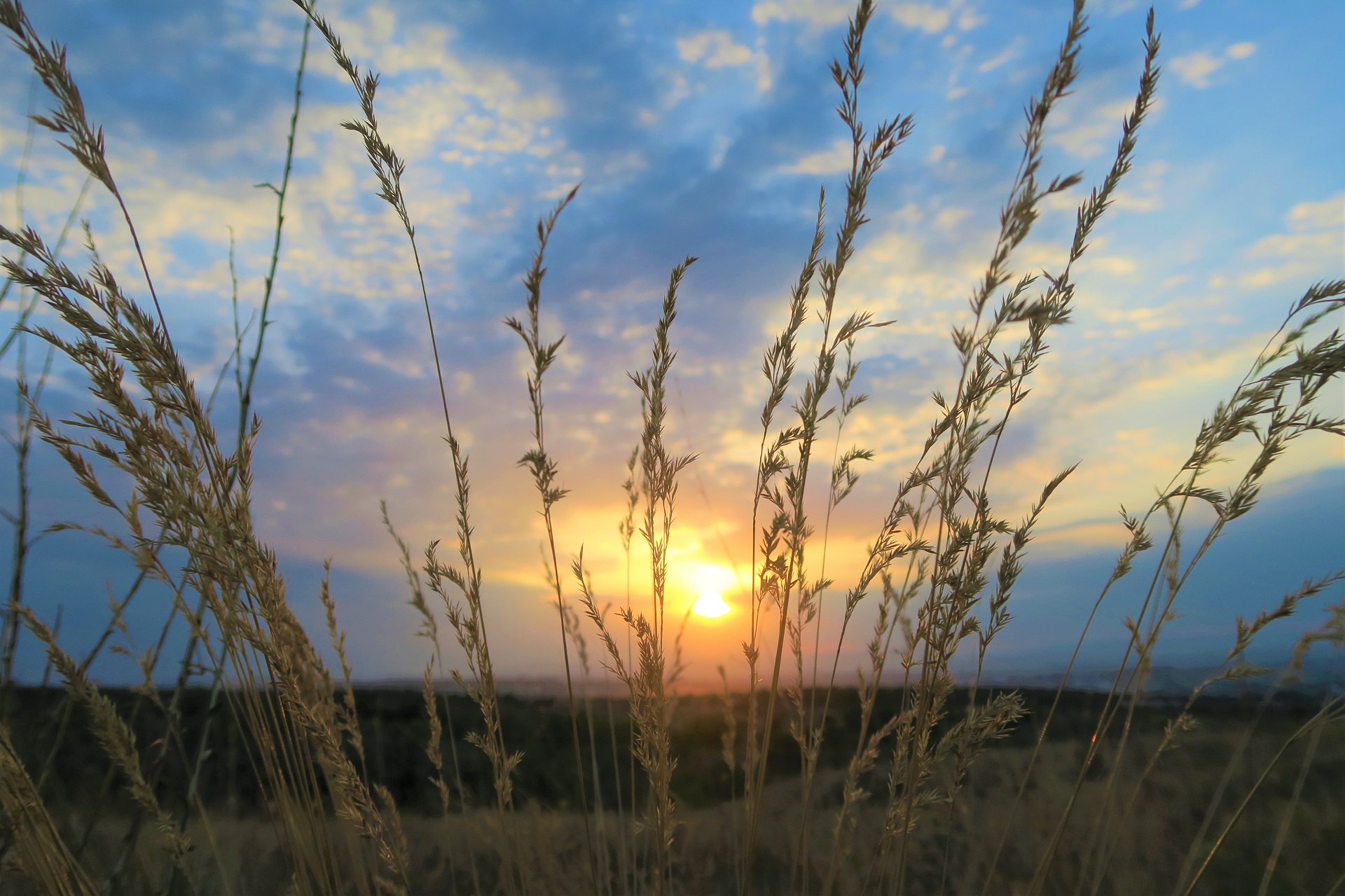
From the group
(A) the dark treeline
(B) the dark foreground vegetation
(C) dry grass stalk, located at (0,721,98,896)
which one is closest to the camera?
(C) dry grass stalk, located at (0,721,98,896)

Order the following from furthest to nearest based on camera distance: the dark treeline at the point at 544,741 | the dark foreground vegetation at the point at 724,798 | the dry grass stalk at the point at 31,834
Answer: the dark treeline at the point at 544,741, the dark foreground vegetation at the point at 724,798, the dry grass stalk at the point at 31,834

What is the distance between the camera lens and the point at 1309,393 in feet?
5.50

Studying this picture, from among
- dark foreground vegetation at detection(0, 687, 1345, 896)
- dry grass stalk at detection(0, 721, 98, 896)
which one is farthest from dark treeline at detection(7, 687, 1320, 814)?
dry grass stalk at detection(0, 721, 98, 896)

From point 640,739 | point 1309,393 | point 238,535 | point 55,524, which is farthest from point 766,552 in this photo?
point 55,524

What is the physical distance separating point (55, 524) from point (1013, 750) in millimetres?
5445

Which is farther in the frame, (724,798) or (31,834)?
(724,798)

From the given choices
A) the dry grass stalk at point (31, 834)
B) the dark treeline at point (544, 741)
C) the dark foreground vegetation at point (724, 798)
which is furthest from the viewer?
the dark treeline at point (544, 741)

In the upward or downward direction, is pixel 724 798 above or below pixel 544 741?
below

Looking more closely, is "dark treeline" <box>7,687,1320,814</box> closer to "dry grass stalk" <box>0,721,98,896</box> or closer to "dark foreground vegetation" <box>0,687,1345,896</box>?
"dark foreground vegetation" <box>0,687,1345,896</box>

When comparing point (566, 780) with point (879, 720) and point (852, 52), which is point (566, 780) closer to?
point (879, 720)

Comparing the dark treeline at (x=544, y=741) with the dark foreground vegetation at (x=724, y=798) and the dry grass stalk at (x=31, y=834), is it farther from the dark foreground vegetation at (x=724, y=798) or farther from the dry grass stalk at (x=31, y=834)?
the dry grass stalk at (x=31, y=834)

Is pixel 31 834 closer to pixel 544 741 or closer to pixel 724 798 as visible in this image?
pixel 724 798

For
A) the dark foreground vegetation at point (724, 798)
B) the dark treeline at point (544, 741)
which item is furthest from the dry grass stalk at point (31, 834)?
the dark treeline at point (544, 741)

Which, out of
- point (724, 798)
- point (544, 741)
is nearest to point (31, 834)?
point (724, 798)
